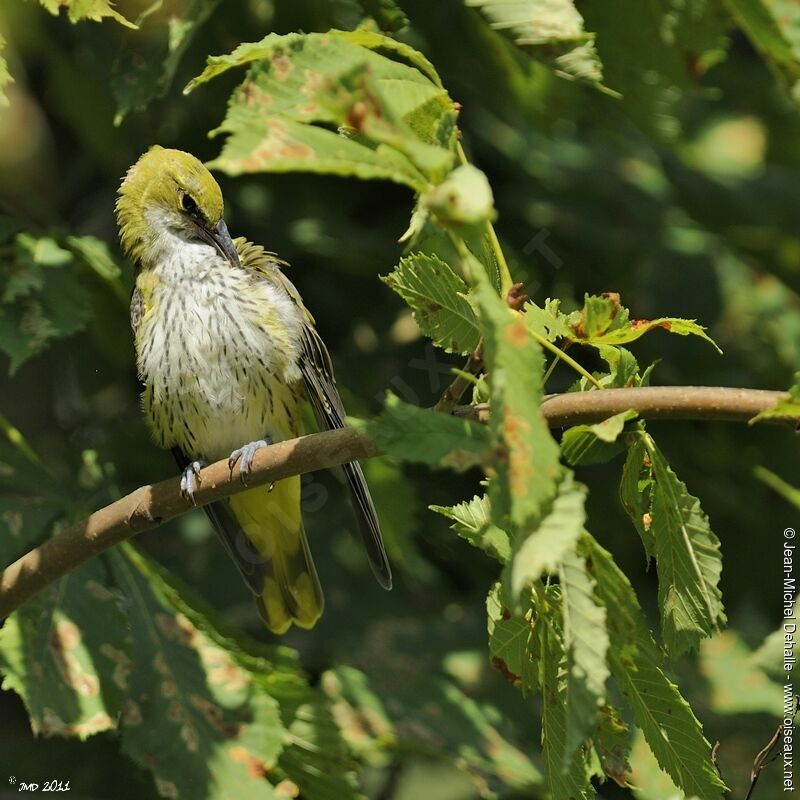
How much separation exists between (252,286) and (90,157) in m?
1.14

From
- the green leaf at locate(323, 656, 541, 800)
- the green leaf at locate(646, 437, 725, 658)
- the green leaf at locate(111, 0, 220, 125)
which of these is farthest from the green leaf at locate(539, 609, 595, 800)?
the green leaf at locate(111, 0, 220, 125)

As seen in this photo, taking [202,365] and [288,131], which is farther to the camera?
[202,365]

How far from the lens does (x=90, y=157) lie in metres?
4.67

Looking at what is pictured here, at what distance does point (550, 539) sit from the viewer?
1.61 metres

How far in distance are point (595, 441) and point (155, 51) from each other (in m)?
2.19

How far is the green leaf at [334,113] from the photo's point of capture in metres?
1.61

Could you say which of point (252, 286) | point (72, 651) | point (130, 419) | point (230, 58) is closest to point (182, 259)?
point (252, 286)

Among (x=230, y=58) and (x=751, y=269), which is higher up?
(x=230, y=58)

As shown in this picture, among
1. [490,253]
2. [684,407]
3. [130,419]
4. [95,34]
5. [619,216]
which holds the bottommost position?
[130,419]

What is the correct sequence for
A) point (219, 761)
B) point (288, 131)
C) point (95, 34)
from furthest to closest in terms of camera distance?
point (95, 34) → point (219, 761) → point (288, 131)

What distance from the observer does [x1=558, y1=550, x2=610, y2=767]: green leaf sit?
5.53 ft

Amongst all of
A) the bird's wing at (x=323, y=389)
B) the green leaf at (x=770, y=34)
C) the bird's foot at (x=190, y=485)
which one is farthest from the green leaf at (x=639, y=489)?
the green leaf at (x=770, y=34)

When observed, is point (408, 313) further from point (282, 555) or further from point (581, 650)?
point (581, 650)

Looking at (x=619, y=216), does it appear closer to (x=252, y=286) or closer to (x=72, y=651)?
(x=252, y=286)
